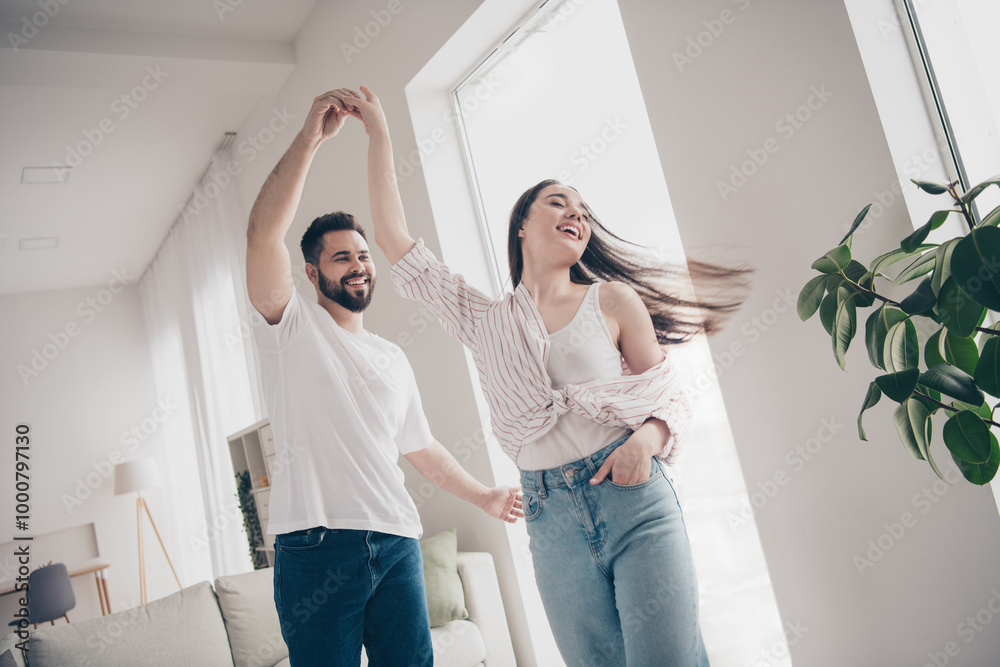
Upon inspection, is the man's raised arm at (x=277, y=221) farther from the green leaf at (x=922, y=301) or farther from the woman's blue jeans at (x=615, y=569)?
the green leaf at (x=922, y=301)

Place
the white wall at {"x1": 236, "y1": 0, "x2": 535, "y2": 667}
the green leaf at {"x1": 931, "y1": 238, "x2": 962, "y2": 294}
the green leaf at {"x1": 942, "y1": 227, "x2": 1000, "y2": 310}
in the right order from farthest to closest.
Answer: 1. the white wall at {"x1": 236, "y1": 0, "x2": 535, "y2": 667}
2. the green leaf at {"x1": 931, "y1": 238, "x2": 962, "y2": 294}
3. the green leaf at {"x1": 942, "y1": 227, "x2": 1000, "y2": 310}

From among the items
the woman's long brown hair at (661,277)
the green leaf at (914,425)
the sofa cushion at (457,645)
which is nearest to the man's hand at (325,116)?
the woman's long brown hair at (661,277)

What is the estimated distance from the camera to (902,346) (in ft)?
3.96

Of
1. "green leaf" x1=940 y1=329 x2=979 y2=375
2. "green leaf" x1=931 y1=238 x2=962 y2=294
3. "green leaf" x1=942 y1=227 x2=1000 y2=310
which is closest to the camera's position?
"green leaf" x1=942 y1=227 x2=1000 y2=310

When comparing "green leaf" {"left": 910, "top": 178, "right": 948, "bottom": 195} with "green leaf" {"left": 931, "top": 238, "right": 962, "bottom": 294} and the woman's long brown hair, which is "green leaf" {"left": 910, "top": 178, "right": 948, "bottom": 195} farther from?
the woman's long brown hair

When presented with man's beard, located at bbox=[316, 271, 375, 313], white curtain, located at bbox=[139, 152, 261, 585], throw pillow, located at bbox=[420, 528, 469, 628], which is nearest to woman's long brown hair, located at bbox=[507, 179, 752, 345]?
man's beard, located at bbox=[316, 271, 375, 313]

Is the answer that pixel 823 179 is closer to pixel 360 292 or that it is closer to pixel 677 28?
pixel 677 28

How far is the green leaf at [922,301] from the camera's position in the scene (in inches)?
42.7

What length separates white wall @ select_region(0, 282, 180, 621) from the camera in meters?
6.38

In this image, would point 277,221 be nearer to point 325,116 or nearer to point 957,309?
point 325,116

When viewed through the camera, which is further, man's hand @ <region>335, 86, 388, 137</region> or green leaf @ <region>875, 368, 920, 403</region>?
man's hand @ <region>335, 86, 388, 137</region>

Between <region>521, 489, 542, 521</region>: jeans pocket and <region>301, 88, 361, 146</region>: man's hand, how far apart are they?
0.88m

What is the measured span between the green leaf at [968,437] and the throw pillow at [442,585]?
1.97 m

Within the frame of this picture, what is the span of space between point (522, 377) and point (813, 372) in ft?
2.57
